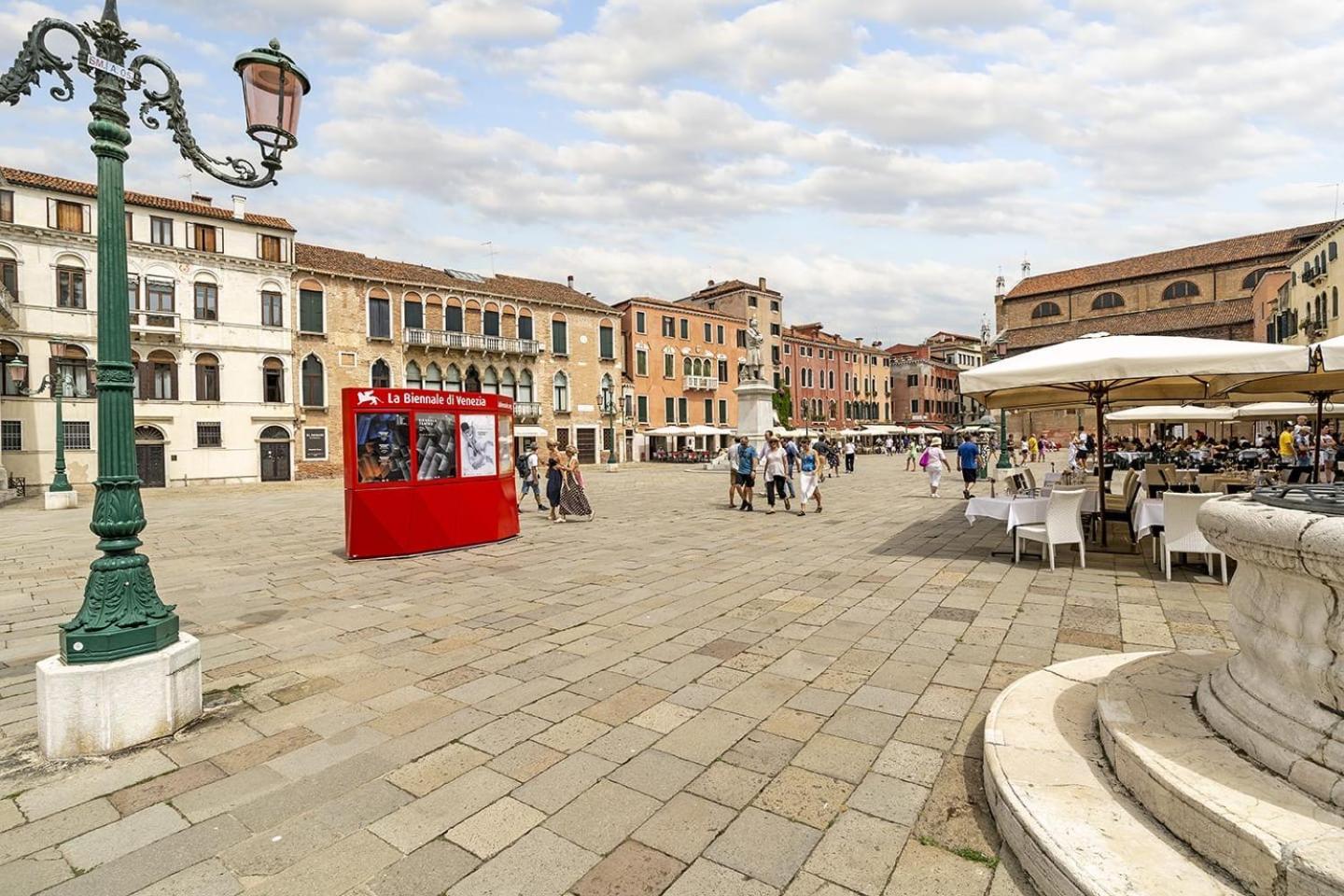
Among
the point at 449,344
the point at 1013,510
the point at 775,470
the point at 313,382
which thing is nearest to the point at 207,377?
the point at 313,382

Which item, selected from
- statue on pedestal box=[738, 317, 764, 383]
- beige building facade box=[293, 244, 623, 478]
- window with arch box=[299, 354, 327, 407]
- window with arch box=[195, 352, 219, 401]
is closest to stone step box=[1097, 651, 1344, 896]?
statue on pedestal box=[738, 317, 764, 383]

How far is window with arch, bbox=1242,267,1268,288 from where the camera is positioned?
139 feet

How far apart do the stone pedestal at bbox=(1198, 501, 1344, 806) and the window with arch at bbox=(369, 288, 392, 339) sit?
35.1 m

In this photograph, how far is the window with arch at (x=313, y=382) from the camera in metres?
30.5

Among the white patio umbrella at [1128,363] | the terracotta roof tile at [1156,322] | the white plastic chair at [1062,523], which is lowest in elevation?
the white plastic chair at [1062,523]

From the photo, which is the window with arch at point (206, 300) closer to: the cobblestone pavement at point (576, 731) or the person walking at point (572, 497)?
the person walking at point (572, 497)

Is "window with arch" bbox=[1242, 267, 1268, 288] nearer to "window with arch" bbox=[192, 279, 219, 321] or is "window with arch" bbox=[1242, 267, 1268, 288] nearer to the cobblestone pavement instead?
the cobblestone pavement

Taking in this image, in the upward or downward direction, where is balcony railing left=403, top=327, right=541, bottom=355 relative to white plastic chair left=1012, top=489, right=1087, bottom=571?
upward

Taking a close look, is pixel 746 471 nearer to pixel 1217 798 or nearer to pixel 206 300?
pixel 1217 798

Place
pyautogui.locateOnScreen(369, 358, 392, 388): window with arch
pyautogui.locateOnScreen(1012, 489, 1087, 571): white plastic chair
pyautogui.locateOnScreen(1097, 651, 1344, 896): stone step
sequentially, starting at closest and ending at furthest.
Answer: pyautogui.locateOnScreen(1097, 651, 1344, 896): stone step → pyautogui.locateOnScreen(1012, 489, 1087, 571): white plastic chair → pyautogui.locateOnScreen(369, 358, 392, 388): window with arch

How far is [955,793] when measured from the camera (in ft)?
8.70

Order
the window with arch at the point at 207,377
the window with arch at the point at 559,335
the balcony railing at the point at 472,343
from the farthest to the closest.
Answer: the window with arch at the point at 559,335
the balcony railing at the point at 472,343
the window with arch at the point at 207,377

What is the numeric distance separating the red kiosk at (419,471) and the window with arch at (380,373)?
26137 mm

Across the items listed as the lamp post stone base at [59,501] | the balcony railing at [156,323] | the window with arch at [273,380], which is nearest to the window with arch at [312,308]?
the window with arch at [273,380]
